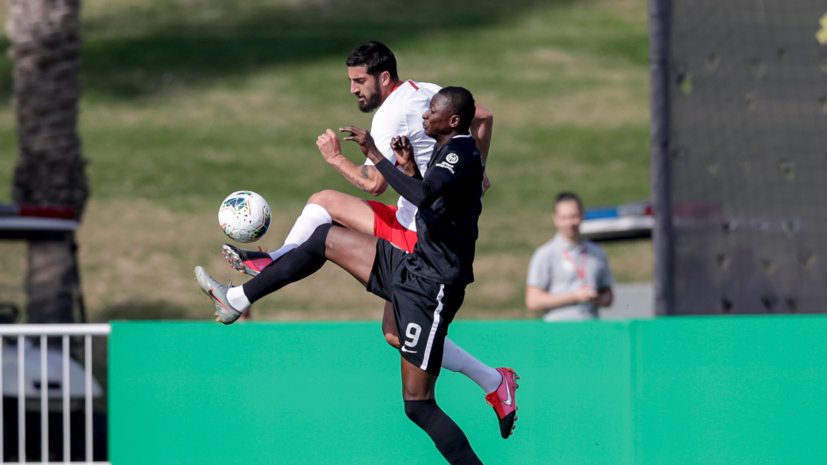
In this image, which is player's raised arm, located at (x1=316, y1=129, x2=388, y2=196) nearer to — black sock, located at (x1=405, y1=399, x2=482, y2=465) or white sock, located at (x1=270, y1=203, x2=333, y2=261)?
white sock, located at (x1=270, y1=203, x2=333, y2=261)

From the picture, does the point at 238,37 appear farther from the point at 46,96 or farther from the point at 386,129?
the point at 386,129

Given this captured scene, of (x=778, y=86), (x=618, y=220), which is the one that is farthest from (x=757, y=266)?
(x=618, y=220)

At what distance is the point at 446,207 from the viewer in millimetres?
4965

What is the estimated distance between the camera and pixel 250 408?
6531 mm

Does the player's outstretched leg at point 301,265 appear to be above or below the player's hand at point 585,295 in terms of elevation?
above

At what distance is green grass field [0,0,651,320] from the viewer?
2308 centimetres

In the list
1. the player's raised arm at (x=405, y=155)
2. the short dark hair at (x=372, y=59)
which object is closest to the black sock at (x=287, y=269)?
the player's raised arm at (x=405, y=155)

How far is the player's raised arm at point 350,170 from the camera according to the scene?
16.1 feet

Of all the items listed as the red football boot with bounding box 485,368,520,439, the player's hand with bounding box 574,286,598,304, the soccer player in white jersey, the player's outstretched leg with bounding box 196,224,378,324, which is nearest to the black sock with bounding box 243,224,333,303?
the player's outstretched leg with bounding box 196,224,378,324

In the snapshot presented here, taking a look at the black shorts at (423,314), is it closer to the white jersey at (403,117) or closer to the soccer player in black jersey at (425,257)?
the soccer player in black jersey at (425,257)

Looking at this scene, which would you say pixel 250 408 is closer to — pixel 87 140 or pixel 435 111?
pixel 435 111

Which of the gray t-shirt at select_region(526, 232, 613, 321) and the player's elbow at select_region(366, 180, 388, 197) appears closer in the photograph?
the player's elbow at select_region(366, 180, 388, 197)

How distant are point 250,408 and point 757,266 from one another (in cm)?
471

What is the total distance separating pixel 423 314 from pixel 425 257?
0.99ft
